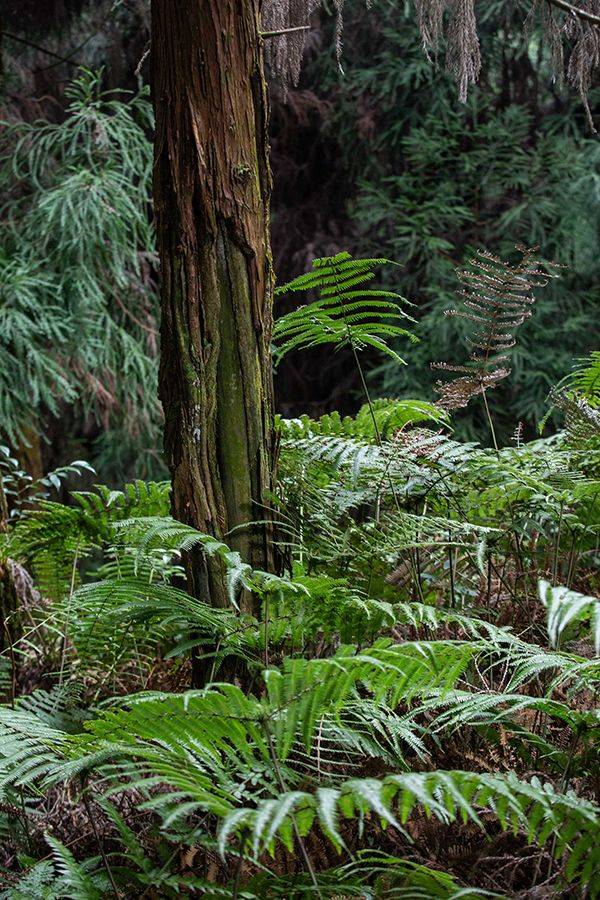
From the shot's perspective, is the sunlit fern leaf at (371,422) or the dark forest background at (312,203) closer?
the sunlit fern leaf at (371,422)

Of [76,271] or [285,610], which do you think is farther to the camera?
[76,271]

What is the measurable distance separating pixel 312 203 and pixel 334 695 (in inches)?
265

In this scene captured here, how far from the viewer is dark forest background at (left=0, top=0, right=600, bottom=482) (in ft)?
17.8

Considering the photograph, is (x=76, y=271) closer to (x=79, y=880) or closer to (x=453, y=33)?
(x=453, y=33)

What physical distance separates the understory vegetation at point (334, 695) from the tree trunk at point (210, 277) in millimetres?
107

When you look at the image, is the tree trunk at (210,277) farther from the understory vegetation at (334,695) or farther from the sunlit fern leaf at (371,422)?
the sunlit fern leaf at (371,422)

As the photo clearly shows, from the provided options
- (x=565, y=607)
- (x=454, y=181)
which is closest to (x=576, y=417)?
(x=565, y=607)

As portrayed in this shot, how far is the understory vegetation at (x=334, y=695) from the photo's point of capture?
1196mm

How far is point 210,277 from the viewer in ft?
5.99

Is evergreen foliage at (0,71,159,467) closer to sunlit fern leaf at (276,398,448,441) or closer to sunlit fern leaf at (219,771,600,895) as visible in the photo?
sunlit fern leaf at (276,398,448,441)

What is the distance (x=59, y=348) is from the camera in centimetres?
548

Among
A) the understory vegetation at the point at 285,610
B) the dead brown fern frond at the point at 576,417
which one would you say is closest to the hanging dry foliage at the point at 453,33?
the understory vegetation at the point at 285,610

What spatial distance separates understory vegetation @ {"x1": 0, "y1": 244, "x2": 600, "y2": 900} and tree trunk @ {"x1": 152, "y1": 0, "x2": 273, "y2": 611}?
0.11 m

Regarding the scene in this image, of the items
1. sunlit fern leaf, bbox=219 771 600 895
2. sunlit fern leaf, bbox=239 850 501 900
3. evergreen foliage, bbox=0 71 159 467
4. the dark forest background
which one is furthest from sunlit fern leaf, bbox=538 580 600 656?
the dark forest background
